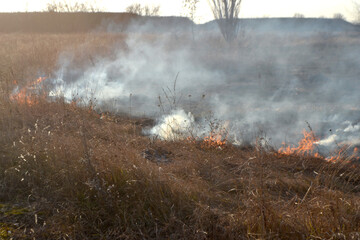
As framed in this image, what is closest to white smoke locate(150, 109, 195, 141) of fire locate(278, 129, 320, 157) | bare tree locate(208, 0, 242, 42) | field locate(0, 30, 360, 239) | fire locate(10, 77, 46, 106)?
field locate(0, 30, 360, 239)

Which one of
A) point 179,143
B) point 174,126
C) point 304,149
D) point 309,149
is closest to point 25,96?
point 174,126

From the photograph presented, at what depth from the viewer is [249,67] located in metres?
14.6

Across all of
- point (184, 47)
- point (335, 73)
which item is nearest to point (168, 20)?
point (184, 47)

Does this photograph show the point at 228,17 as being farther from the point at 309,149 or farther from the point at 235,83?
the point at 309,149

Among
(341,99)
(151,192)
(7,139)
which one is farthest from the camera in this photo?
(341,99)

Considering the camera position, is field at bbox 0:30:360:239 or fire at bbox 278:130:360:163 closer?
field at bbox 0:30:360:239

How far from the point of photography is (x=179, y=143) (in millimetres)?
5121

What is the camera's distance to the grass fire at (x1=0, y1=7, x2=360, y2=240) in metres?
2.41

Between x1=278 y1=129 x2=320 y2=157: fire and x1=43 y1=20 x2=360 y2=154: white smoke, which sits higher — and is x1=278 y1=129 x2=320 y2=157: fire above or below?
below

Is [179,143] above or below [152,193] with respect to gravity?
below

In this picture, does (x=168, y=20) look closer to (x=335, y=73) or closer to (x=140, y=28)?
(x=140, y=28)

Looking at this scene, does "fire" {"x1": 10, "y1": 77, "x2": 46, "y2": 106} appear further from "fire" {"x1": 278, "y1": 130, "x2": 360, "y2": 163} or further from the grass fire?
"fire" {"x1": 278, "y1": 130, "x2": 360, "y2": 163}

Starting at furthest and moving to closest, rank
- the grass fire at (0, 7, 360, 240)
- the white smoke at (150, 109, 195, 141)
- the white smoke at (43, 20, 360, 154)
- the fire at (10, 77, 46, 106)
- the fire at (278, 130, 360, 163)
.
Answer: the white smoke at (43, 20, 360, 154), the fire at (10, 77, 46, 106), the white smoke at (150, 109, 195, 141), the fire at (278, 130, 360, 163), the grass fire at (0, 7, 360, 240)

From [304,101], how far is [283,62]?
590 centimetres
